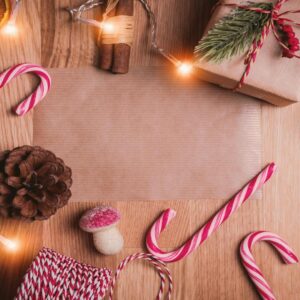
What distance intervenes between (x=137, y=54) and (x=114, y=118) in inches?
6.2

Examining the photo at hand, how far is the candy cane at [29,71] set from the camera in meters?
1.04

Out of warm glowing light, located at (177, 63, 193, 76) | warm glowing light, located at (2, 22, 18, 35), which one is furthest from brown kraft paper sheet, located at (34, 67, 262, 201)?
warm glowing light, located at (2, 22, 18, 35)

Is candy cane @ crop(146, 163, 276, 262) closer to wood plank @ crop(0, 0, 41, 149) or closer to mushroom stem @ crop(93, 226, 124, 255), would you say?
mushroom stem @ crop(93, 226, 124, 255)

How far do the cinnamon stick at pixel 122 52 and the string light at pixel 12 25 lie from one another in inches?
9.2

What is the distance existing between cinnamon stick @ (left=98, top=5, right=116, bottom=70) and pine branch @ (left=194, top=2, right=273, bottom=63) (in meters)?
0.23

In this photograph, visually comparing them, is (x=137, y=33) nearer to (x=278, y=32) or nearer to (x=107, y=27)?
(x=107, y=27)

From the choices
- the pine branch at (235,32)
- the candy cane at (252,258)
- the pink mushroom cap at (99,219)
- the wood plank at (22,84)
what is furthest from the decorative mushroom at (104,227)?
the pine branch at (235,32)

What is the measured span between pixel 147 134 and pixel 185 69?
171 mm

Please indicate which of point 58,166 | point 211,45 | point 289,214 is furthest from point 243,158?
point 58,166

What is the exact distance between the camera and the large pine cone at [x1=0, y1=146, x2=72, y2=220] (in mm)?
930

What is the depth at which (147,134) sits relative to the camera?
1.06 metres

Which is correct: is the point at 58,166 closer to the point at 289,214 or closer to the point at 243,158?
the point at 243,158

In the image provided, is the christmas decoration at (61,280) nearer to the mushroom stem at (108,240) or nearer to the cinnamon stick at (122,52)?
the mushroom stem at (108,240)

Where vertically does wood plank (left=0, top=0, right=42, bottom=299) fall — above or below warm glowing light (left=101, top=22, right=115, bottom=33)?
below
